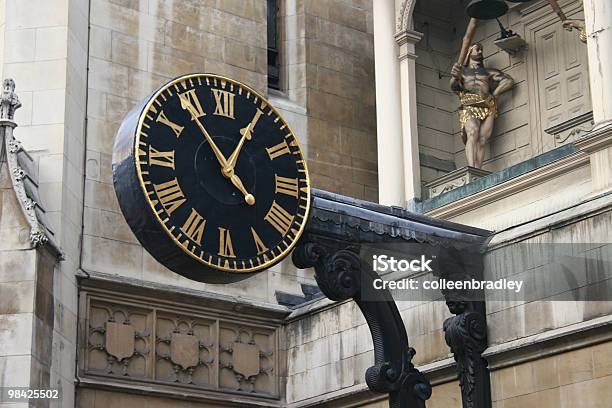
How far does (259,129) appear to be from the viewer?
13.2 meters

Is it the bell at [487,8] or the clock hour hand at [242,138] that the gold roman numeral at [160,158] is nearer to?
the clock hour hand at [242,138]

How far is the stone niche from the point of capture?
2088 centimetres

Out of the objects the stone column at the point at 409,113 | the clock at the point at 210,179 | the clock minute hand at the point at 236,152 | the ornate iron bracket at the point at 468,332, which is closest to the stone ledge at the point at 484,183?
the stone column at the point at 409,113

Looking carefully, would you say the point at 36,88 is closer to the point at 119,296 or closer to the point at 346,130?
the point at 119,296

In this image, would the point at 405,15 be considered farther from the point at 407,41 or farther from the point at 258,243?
the point at 258,243

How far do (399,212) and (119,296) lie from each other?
7790 millimetres

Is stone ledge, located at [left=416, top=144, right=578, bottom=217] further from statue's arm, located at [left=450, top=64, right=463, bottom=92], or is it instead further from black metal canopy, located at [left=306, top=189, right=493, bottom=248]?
black metal canopy, located at [left=306, top=189, right=493, bottom=248]

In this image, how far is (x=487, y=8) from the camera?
20203 mm

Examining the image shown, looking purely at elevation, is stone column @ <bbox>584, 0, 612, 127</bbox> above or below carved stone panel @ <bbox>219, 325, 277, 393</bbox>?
above

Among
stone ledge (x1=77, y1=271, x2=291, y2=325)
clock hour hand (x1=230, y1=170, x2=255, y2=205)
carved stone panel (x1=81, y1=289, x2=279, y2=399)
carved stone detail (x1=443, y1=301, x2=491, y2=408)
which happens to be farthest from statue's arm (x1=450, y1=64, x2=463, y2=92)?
clock hour hand (x1=230, y1=170, x2=255, y2=205)

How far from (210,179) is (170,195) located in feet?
1.53

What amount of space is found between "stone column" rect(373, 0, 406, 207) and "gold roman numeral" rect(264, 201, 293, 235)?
9.39 metres

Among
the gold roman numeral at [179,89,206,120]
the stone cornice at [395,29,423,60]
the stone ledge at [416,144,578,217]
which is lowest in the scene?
the gold roman numeral at [179,89,206,120]

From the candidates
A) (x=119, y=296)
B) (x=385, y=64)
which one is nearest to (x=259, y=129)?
(x=119, y=296)
